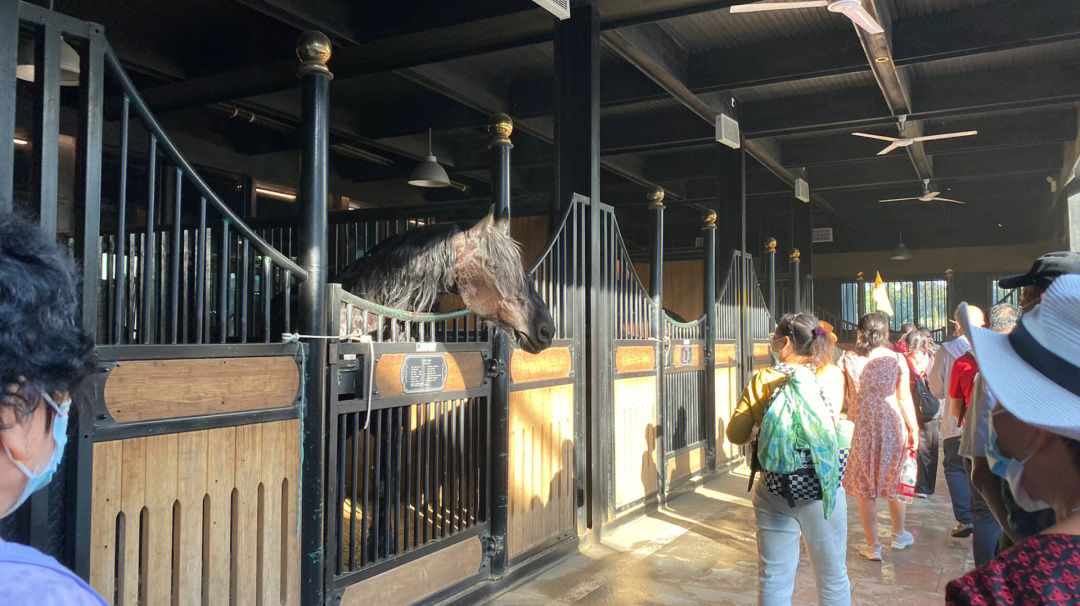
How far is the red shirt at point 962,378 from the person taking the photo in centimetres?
300

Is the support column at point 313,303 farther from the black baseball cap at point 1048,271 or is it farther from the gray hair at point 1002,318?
the gray hair at point 1002,318

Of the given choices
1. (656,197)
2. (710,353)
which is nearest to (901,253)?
(710,353)

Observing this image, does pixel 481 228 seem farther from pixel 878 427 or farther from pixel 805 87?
pixel 805 87

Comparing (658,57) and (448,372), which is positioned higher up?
(658,57)

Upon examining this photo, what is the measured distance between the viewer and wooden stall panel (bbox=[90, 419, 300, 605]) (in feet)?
6.08

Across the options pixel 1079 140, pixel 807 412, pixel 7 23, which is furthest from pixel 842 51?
pixel 7 23

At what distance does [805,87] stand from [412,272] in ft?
17.6

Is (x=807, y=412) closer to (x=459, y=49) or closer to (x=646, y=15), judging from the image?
(x=646, y=15)

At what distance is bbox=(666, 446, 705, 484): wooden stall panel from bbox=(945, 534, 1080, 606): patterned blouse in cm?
484

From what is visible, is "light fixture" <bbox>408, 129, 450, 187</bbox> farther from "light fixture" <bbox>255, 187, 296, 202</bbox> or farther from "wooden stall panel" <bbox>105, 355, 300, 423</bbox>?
"wooden stall panel" <bbox>105, 355, 300, 423</bbox>

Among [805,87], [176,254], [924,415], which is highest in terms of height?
[805,87]

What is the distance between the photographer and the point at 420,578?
9.52ft

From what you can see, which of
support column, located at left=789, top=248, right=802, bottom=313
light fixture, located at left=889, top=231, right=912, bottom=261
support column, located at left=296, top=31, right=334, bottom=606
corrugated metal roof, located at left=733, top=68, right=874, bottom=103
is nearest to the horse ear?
support column, located at left=296, top=31, right=334, bottom=606

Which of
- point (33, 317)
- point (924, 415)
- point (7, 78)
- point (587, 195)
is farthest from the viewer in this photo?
point (924, 415)
